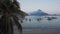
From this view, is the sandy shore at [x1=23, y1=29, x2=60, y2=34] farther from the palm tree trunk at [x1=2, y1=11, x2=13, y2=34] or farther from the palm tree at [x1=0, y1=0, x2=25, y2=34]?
the palm tree trunk at [x1=2, y1=11, x2=13, y2=34]

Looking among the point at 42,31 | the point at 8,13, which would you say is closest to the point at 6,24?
the point at 8,13

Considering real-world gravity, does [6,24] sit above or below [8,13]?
below

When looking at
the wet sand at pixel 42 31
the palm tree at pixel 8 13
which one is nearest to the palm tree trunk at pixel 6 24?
the palm tree at pixel 8 13

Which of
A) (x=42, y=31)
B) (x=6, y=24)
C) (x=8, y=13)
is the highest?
(x=8, y=13)

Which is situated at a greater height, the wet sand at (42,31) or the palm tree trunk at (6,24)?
the palm tree trunk at (6,24)

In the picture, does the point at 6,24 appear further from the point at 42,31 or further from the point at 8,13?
the point at 42,31

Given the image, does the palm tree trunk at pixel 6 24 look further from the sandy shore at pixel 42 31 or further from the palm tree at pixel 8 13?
the sandy shore at pixel 42 31

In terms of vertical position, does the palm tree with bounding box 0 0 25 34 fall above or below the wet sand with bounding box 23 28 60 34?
above

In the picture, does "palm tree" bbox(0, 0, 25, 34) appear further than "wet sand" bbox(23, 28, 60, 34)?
No

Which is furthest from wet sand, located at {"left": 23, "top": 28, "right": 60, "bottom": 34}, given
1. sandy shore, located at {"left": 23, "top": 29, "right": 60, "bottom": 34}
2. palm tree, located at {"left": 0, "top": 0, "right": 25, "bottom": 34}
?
palm tree, located at {"left": 0, "top": 0, "right": 25, "bottom": 34}

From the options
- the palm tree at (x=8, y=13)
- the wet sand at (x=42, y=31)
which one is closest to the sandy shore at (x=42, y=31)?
the wet sand at (x=42, y=31)

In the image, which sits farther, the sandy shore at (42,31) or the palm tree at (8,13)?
the sandy shore at (42,31)

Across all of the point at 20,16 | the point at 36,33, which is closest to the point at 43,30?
the point at 36,33

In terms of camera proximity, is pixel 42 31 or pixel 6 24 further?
pixel 42 31
